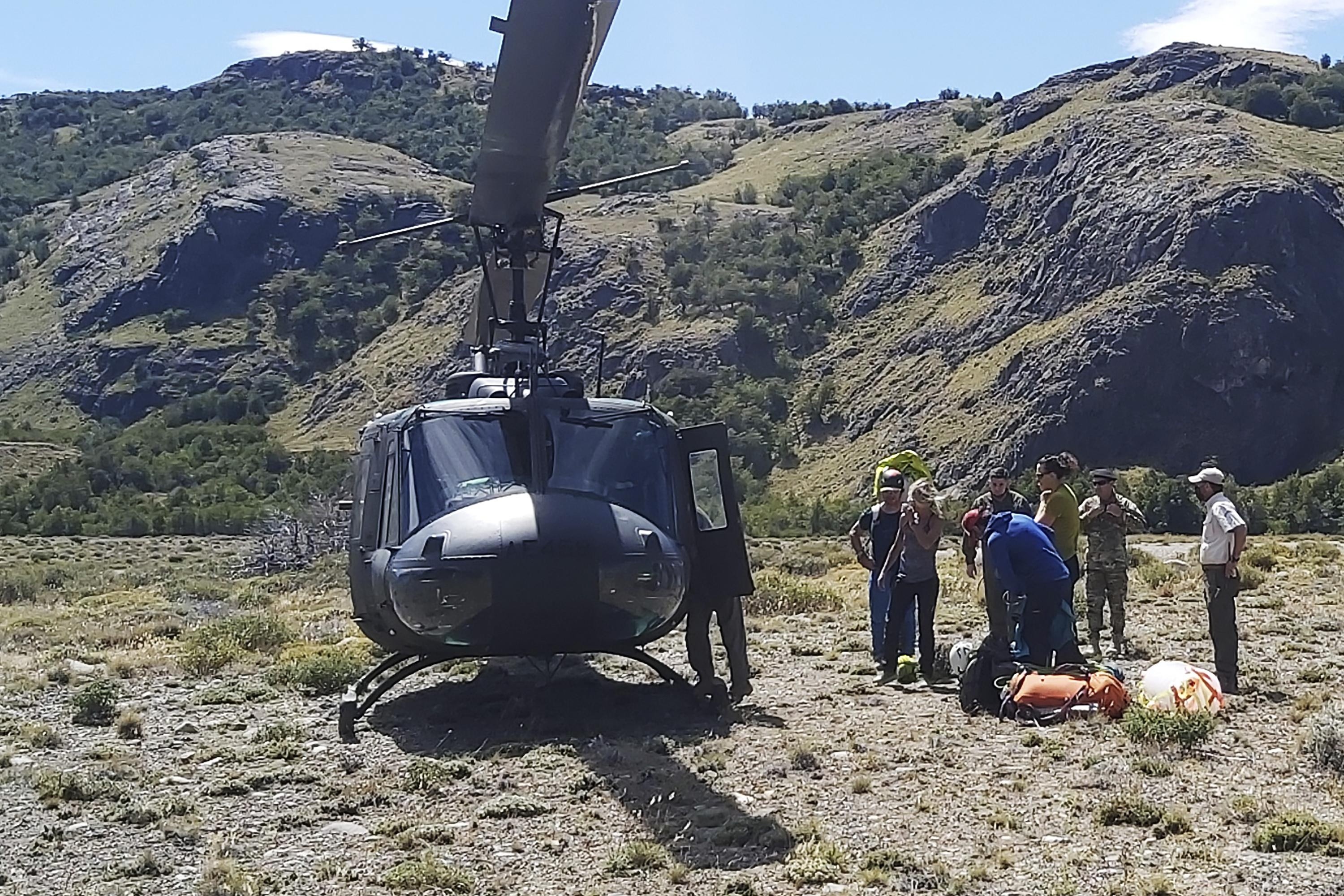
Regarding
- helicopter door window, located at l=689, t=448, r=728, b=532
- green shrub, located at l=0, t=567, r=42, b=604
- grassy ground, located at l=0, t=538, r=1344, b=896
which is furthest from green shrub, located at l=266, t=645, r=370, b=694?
green shrub, located at l=0, t=567, r=42, b=604

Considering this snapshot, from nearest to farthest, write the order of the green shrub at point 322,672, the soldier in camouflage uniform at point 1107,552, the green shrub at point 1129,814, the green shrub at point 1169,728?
the green shrub at point 1129,814, the green shrub at point 1169,728, the green shrub at point 322,672, the soldier in camouflage uniform at point 1107,552

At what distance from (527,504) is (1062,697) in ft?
11.6

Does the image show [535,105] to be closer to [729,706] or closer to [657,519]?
[657,519]

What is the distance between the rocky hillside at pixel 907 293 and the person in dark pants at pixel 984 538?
32310 millimetres

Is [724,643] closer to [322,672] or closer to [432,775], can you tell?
[432,775]

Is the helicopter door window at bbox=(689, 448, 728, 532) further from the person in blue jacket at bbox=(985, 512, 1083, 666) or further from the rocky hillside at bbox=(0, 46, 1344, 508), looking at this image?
the rocky hillside at bbox=(0, 46, 1344, 508)

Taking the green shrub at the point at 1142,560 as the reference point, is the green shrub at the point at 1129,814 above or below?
above

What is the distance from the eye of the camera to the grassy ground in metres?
6.43

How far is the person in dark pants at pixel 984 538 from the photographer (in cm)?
1047

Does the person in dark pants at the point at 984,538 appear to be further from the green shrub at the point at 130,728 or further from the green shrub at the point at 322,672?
the green shrub at the point at 130,728

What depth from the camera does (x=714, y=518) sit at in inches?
406

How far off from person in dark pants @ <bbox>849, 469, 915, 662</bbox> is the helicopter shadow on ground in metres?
2.00

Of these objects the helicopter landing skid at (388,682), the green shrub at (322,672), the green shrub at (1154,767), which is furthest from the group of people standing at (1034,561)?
→ the green shrub at (322,672)

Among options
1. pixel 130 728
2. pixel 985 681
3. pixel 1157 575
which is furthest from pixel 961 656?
pixel 1157 575
